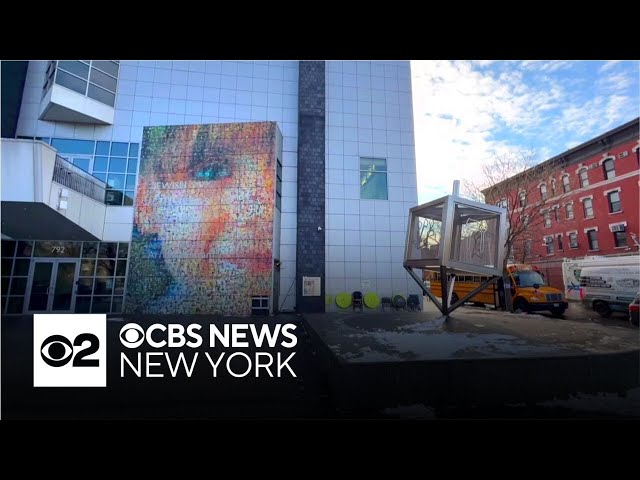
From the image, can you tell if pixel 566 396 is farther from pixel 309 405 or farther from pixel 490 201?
pixel 490 201

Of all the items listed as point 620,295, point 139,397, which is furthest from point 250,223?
point 620,295

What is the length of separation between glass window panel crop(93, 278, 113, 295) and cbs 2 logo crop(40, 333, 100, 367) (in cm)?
663

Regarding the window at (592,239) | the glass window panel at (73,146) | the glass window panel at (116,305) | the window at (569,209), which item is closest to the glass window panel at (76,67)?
the glass window panel at (73,146)

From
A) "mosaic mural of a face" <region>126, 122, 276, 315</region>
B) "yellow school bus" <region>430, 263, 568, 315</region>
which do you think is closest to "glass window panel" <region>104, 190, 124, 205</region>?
"mosaic mural of a face" <region>126, 122, 276, 315</region>

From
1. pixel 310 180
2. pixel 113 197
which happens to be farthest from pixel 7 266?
pixel 310 180

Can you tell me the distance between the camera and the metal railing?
35.6 feet

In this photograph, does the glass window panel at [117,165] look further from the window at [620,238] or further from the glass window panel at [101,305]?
the window at [620,238]

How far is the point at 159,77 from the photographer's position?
15.6 metres

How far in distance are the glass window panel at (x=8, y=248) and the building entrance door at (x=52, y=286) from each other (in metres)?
1.13

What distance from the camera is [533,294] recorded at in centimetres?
1522

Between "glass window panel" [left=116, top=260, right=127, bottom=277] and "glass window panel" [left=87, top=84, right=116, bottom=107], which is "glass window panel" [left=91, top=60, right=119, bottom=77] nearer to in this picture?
"glass window panel" [left=87, top=84, right=116, bottom=107]

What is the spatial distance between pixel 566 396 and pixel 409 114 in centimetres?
1534

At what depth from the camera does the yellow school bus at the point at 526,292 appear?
1501cm

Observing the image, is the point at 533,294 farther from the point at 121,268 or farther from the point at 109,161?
the point at 109,161
